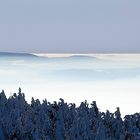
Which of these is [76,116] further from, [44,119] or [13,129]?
[13,129]

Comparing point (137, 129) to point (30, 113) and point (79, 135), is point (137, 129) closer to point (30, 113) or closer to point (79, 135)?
point (79, 135)

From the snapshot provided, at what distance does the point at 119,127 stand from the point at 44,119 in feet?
8.93

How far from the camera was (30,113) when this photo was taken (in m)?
14.8

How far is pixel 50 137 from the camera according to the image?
12.5m

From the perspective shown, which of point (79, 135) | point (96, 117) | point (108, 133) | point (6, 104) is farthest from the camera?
point (6, 104)

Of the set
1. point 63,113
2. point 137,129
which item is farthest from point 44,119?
point 137,129

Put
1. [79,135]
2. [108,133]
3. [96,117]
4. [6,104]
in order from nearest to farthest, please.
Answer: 1. [79,135]
2. [108,133]
3. [96,117]
4. [6,104]

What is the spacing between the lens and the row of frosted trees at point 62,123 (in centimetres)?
1216

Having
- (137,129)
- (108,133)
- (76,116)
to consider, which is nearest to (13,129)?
(76,116)

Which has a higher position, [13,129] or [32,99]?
[32,99]

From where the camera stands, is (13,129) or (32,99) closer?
(13,129)

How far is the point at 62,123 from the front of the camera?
13445 mm

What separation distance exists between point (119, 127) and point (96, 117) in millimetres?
1298

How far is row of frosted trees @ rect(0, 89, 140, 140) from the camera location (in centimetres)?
1216
